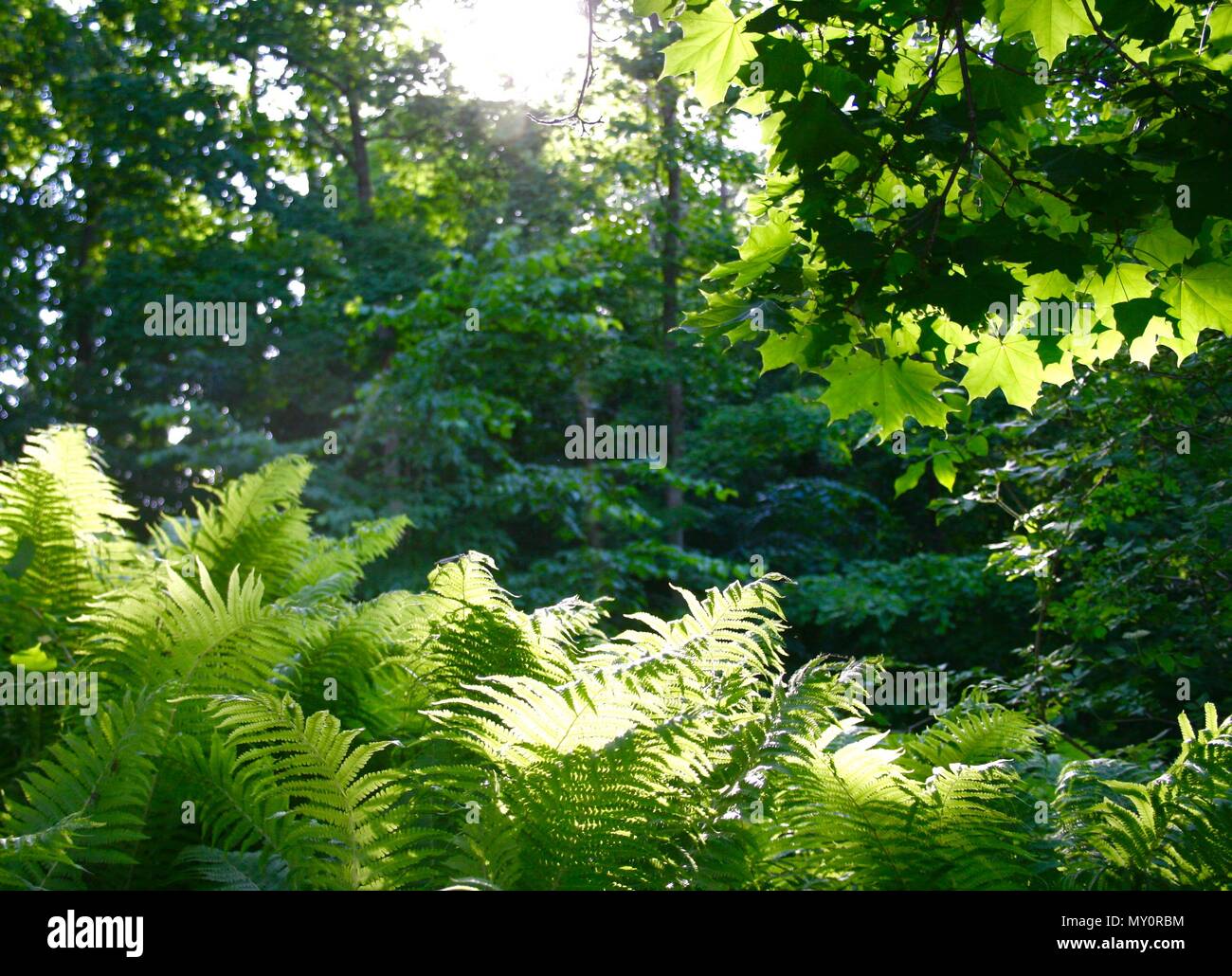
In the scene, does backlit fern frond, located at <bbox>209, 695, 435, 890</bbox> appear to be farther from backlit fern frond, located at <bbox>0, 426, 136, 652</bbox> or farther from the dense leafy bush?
backlit fern frond, located at <bbox>0, 426, 136, 652</bbox>

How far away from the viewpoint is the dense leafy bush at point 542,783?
1.99 m

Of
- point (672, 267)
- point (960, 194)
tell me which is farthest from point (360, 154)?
point (960, 194)

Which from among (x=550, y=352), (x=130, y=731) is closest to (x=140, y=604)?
(x=130, y=731)

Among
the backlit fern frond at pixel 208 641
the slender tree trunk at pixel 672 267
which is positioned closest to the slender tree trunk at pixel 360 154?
the slender tree trunk at pixel 672 267

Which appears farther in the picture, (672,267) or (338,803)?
(672,267)

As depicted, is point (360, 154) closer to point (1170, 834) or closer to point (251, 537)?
point (251, 537)

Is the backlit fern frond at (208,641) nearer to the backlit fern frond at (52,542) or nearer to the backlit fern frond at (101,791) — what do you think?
the backlit fern frond at (101,791)

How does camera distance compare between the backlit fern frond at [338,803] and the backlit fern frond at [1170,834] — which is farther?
the backlit fern frond at [1170,834]

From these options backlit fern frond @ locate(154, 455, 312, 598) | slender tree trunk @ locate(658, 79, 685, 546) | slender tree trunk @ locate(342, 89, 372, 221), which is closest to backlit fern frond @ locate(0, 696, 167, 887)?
backlit fern frond @ locate(154, 455, 312, 598)

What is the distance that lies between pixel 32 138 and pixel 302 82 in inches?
205

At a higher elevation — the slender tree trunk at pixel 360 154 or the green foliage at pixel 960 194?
the slender tree trunk at pixel 360 154

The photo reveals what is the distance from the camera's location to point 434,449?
1131 cm

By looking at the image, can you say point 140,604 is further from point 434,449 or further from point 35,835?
point 434,449

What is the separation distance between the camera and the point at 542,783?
2031 mm
